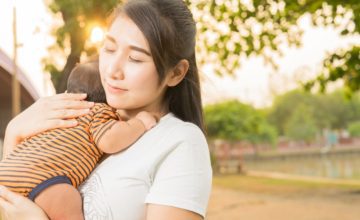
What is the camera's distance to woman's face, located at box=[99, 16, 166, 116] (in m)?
1.92

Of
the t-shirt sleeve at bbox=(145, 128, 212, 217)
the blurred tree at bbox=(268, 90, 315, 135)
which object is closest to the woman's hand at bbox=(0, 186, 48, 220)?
the t-shirt sleeve at bbox=(145, 128, 212, 217)

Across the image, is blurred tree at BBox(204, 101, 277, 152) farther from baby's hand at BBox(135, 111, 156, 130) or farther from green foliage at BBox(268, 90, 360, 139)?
baby's hand at BBox(135, 111, 156, 130)

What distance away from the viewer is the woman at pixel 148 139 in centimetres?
184

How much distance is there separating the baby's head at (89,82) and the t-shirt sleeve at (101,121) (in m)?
0.14

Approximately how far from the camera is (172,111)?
7.18ft

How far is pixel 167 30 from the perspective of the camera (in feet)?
6.40

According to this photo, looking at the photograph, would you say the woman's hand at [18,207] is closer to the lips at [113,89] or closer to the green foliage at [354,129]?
the lips at [113,89]

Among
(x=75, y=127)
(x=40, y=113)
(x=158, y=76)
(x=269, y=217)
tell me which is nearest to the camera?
(x=158, y=76)

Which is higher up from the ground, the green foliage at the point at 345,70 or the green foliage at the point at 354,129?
the green foliage at the point at 345,70

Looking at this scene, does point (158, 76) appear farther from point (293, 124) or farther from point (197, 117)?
point (293, 124)

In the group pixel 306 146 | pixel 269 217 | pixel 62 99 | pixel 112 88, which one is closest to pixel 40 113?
pixel 62 99

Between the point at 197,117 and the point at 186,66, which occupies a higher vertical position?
the point at 186,66

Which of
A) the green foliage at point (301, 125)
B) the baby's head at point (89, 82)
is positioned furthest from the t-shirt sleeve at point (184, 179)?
the green foliage at point (301, 125)

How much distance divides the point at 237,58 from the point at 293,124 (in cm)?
5978
